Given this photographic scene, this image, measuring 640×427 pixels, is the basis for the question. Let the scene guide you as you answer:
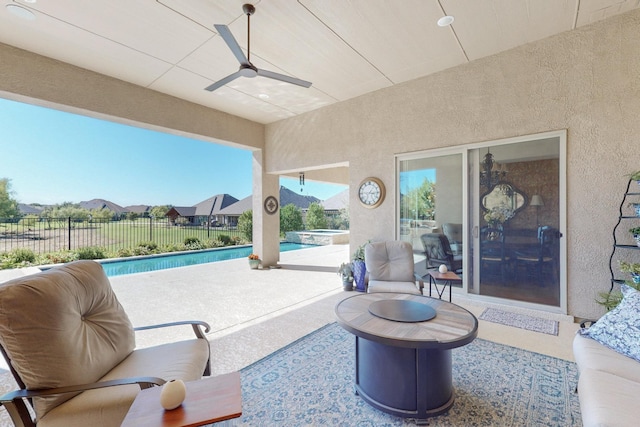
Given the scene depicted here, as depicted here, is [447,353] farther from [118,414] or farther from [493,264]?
[493,264]

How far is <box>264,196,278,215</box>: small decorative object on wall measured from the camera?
7.20 m

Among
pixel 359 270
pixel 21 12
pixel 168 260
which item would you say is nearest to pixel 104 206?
pixel 168 260

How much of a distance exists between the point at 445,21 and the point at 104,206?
1224 cm

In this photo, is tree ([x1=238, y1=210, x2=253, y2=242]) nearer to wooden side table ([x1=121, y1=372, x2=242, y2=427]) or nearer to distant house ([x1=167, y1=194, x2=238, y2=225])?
distant house ([x1=167, y1=194, x2=238, y2=225])

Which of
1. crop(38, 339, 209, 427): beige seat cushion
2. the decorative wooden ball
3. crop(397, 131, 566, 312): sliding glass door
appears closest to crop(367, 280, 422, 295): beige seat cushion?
crop(397, 131, 566, 312): sliding glass door

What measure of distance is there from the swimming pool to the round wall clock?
225 inches

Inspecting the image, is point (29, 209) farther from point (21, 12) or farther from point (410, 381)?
point (410, 381)

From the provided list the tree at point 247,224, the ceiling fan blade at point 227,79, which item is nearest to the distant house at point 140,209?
the tree at point 247,224

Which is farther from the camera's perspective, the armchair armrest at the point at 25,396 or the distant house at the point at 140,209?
the distant house at the point at 140,209

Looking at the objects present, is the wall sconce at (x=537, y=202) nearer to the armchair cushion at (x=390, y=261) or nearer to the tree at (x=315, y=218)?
the armchair cushion at (x=390, y=261)

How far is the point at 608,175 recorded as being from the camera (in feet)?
10.7

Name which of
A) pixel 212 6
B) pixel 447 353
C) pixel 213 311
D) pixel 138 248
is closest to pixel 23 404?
pixel 447 353

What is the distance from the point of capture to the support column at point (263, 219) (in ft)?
23.3

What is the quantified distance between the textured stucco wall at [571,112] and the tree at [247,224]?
829 cm
